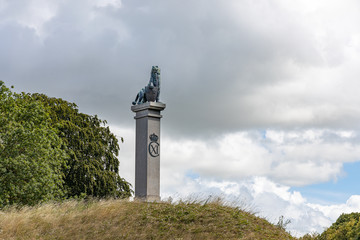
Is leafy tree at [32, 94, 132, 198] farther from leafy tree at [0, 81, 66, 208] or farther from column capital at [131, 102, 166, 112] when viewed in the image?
column capital at [131, 102, 166, 112]

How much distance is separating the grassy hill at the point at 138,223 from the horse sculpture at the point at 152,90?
214 inches

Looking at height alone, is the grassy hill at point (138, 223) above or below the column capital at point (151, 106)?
below

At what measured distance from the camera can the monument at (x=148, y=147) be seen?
2131 cm

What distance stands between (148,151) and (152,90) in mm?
2793

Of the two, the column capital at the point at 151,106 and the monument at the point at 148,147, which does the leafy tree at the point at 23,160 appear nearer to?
the monument at the point at 148,147

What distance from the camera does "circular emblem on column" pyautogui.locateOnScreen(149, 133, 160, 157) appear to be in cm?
2156

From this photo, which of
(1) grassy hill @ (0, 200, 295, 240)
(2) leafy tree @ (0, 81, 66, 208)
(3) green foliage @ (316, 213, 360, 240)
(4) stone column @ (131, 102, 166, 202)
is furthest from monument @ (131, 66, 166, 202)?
(3) green foliage @ (316, 213, 360, 240)

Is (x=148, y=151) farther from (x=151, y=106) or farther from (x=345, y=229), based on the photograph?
(x=345, y=229)

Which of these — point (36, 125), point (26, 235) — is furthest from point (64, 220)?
point (36, 125)

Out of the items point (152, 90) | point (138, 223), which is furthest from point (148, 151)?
point (138, 223)

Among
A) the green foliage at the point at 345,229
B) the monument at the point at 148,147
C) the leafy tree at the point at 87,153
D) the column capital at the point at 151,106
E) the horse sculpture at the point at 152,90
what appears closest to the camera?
the green foliage at the point at 345,229

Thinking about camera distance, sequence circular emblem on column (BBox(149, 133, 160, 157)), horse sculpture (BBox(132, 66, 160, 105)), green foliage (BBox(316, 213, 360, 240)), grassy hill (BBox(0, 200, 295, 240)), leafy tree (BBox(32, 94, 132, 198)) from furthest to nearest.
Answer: leafy tree (BBox(32, 94, 132, 198)) < horse sculpture (BBox(132, 66, 160, 105)) < circular emblem on column (BBox(149, 133, 160, 157)) < grassy hill (BBox(0, 200, 295, 240)) < green foliage (BBox(316, 213, 360, 240))

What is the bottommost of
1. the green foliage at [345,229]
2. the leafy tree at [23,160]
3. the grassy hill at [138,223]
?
the green foliage at [345,229]

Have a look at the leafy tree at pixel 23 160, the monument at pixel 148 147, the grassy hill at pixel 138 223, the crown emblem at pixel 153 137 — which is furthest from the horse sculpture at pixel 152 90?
the grassy hill at pixel 138 223
